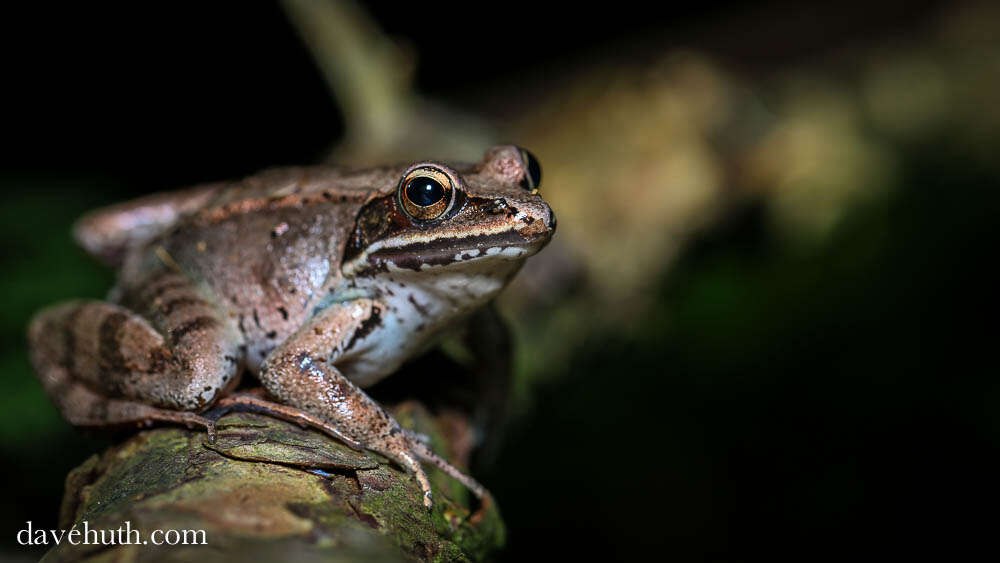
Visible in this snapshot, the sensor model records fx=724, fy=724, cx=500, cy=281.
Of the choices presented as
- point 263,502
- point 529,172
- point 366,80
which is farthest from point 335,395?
point 366,80

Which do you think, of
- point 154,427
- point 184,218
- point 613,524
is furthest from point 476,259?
point 613,524

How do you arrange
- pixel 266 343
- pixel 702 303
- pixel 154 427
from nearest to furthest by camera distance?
pixel 154 427 → pixel 266 343 → pixel 702 303

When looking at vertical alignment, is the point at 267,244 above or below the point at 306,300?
above

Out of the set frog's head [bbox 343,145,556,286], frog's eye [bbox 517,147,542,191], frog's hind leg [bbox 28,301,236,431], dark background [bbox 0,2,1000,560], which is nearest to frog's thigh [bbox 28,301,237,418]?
frog's hind leg [bbox 28,301,236,431]

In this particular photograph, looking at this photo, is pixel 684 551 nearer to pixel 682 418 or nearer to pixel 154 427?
pixel 682 418

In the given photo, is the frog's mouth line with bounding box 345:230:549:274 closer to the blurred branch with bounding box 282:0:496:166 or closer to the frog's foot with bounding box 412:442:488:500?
the frog's foot with bounding box 412:442:488:500

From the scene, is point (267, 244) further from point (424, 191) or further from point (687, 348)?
point (687, 348)
